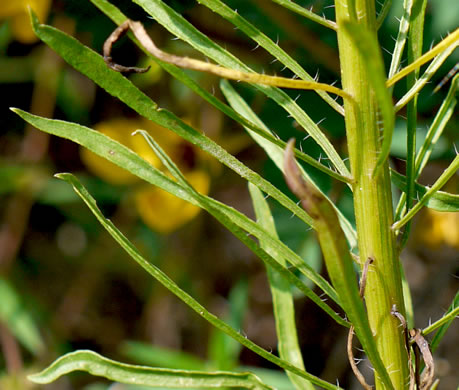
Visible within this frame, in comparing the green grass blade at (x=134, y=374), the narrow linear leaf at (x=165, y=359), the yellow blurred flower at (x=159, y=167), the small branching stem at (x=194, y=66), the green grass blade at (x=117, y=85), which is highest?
the small branching stem at (x=194, y=66)

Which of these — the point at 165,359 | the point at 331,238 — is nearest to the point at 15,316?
the point at 165,359

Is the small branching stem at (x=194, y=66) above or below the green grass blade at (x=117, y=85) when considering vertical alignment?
above

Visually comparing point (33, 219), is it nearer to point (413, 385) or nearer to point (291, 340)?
point (291, 340)

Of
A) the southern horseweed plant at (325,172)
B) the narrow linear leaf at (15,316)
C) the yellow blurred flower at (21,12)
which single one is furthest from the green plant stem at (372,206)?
the narrow linear leaf at (15,316)

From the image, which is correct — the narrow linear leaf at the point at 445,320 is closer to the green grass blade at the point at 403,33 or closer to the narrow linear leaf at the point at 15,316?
the green grass blade at the point at 403,33

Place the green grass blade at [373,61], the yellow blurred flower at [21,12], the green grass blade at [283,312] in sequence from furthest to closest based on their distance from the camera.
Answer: the yellow blurred flower at [21,12]
the green grass blade at [283,312]
the green grass blade at [373,61]

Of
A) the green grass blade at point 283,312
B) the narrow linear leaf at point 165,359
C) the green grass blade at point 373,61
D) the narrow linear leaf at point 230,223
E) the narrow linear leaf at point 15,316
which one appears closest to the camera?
the green grass blade at point 373,61

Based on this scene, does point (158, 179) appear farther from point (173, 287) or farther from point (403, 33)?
point (403, 33)
